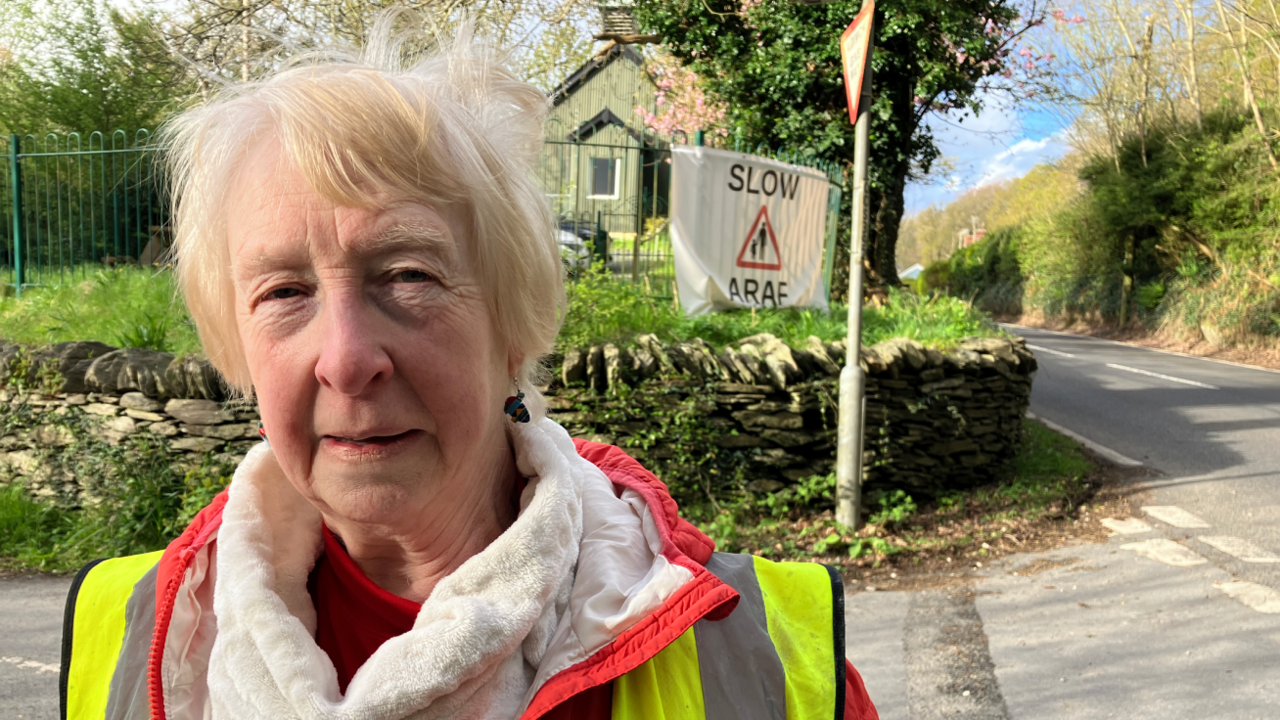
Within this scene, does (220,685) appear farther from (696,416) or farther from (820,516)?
(820,516)

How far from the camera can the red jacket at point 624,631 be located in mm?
1089

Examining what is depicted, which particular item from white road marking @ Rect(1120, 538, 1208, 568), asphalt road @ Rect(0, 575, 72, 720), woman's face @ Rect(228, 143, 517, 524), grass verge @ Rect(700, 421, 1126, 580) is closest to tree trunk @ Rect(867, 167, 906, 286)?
grass verge @ Rect(700, 421, 1126, 580)

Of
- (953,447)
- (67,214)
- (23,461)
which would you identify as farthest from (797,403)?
(67,214)

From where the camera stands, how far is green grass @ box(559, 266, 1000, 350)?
20.5 ft

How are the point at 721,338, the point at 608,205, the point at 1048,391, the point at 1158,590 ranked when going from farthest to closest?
the point at 1048,391, the point at 608,205, the point at 721,338, the point at 1158,590

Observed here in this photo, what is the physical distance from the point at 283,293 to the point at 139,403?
17.1 ft

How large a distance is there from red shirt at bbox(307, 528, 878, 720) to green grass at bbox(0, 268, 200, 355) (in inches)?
193

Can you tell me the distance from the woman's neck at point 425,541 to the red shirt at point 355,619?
2 cm

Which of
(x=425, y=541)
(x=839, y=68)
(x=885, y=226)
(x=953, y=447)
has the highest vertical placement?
(x=839, y=68)

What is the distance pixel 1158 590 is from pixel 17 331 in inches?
314

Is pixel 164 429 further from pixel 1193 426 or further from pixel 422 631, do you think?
pixel 1193 426

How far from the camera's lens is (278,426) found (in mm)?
1149

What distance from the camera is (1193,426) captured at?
959cm

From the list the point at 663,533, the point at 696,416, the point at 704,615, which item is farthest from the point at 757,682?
the point at 696,416
